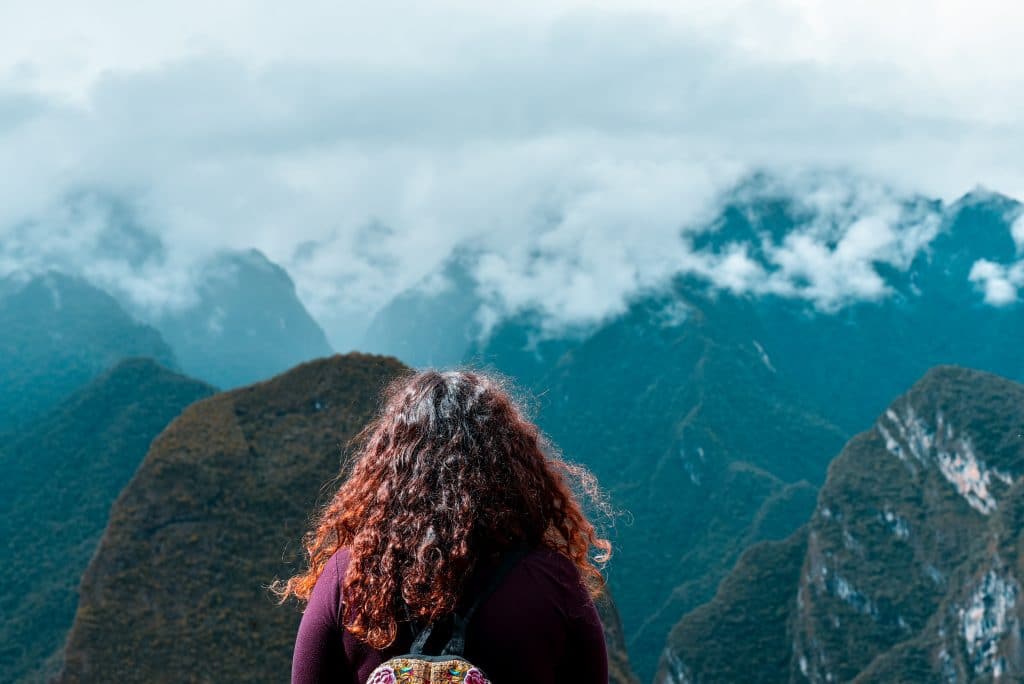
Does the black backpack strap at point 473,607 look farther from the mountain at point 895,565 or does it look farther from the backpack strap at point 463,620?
the mountain at point 895,565

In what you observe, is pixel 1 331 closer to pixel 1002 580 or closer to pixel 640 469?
pixel 640 469

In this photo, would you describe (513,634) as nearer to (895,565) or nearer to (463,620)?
(463,620)

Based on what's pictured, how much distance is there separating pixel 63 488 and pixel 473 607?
92.5m

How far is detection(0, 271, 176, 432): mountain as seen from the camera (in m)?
120

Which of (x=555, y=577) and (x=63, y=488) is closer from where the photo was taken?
(x=555, y=577)

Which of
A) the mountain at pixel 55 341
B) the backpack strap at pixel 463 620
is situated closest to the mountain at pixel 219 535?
the backpack strap at pixel 463 620

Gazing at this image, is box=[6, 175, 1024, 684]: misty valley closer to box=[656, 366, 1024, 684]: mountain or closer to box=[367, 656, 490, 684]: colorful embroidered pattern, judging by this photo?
box=[656, 366, 1024, 684]: mountain

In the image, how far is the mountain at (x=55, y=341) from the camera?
120 meters

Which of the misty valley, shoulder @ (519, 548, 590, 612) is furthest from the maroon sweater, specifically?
the misty valley

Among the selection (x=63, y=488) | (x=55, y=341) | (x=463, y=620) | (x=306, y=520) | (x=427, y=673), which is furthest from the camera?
(x=55, y=341)

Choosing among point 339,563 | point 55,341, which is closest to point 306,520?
point 339,563

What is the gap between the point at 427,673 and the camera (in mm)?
3684

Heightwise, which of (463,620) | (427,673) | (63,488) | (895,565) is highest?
(463,620)

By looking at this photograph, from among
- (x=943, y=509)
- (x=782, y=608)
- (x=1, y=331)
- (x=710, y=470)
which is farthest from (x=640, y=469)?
(x=1, y=331)
